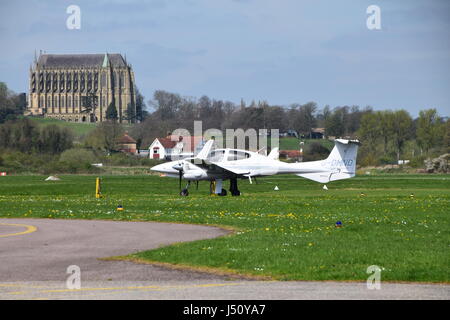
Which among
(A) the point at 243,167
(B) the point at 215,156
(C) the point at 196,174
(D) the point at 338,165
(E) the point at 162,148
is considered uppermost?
(B) the point at 215,156

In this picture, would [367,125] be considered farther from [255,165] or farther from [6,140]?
[255,165]

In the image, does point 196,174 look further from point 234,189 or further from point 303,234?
point 303,234

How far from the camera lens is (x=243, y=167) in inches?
1957

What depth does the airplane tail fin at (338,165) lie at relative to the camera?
1986 inches

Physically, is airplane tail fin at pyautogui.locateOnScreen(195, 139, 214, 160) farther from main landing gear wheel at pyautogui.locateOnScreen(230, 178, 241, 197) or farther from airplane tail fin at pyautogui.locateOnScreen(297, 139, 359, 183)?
airplane tail fin at pyautogui.locateOnScreen(297, 139, 359, 183)

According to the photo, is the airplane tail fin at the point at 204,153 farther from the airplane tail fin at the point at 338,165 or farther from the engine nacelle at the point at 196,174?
the airplane tail fin at the point at 338,165

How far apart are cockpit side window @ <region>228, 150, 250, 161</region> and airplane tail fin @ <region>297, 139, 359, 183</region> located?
3579 mm

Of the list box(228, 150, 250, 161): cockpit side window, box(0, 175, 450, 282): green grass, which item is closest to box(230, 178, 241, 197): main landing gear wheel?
box(228, 150, 250, 161): cockpit side window

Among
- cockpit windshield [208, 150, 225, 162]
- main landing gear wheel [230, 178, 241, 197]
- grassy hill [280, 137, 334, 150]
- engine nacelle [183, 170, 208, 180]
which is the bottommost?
main landing gear wheel [230, 178, 241, 197]

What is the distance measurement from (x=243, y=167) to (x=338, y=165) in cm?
585

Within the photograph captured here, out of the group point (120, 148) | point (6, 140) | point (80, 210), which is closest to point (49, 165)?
point (6, 140)

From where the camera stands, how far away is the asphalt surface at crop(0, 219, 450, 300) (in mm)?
14156

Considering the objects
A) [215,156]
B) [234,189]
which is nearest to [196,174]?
[215,156]
